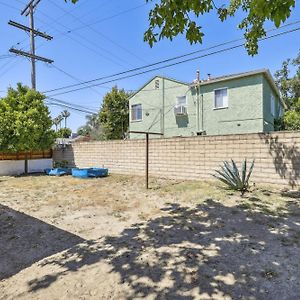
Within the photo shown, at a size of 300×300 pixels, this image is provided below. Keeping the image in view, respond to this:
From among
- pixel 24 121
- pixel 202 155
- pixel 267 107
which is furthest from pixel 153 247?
pixel 267 107

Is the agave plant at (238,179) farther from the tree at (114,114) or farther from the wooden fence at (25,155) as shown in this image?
the tree at (114,114)

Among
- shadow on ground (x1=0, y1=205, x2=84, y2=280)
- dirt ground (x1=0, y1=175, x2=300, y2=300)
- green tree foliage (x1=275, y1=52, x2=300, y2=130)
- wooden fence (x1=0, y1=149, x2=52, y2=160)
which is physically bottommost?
shadow on ground (x1=0, y1=205, x2=84, y2=280)

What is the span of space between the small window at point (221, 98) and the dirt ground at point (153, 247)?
8.72 metres

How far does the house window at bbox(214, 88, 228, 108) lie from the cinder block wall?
231 inches

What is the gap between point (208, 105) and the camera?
16.4 m

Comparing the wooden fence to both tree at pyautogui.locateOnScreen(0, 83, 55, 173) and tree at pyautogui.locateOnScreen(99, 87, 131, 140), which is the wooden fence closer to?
tree at pyautogui.locateOnScreen(0, 83, 55, 173)

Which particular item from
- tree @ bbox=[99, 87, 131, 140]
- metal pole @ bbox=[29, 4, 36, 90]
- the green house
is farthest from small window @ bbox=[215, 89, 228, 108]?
tree @ bbox=[99, 87, 131, 140]

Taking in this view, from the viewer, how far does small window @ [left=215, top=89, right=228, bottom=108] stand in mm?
15754

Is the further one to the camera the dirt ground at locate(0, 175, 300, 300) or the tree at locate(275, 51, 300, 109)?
the tree at locate(275, 51, 300, 109)

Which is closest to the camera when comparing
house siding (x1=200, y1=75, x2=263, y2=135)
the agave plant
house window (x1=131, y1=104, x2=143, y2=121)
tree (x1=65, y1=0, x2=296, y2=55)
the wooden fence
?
tree (x1=65, y1=0, x2=296, y2=55)

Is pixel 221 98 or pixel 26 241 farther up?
pixel 221 98

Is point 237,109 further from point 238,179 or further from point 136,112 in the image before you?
point 136,112

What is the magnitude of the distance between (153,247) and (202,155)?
6746 millimetres

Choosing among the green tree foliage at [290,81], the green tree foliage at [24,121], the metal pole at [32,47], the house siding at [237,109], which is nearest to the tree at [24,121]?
the green tree foliage at [24,121]
